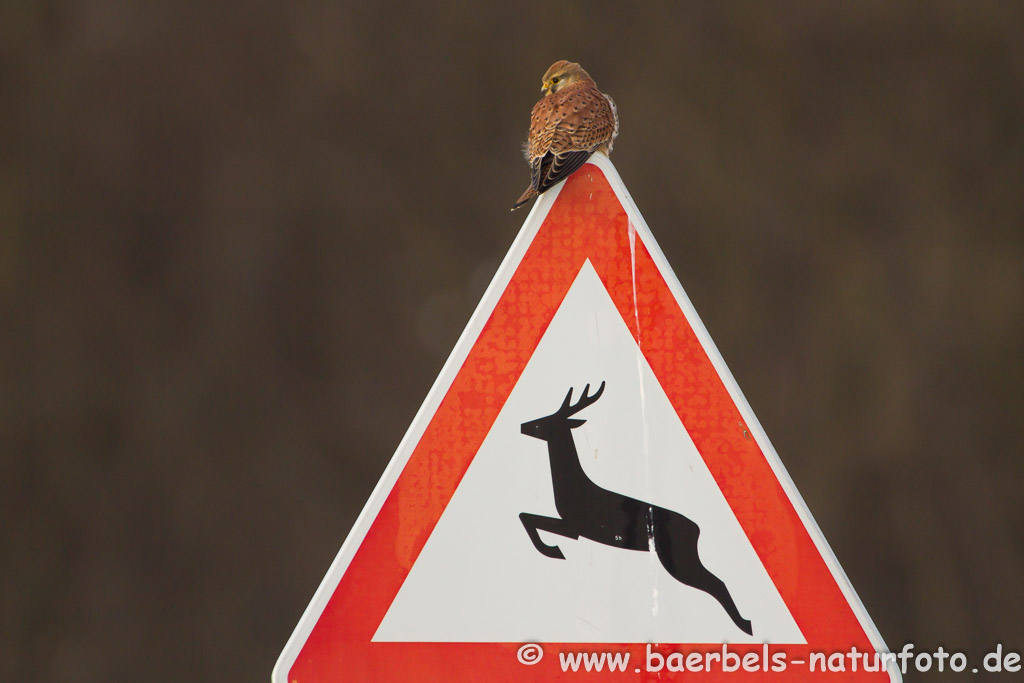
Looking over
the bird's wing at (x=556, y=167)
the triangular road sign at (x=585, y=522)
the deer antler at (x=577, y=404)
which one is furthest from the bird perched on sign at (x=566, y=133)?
the deer antler at (x=577, y=404)

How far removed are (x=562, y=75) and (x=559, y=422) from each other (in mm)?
995

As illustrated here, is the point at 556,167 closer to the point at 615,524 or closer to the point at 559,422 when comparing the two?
the point at 559,422

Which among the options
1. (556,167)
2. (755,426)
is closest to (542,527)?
(755,426)

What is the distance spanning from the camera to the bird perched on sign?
4.87ft

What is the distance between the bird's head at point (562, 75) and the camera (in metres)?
1.98

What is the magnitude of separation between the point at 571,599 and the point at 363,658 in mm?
336

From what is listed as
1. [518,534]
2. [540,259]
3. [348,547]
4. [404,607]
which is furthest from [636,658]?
[540,259]

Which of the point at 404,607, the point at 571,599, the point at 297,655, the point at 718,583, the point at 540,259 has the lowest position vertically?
the point at 297,655

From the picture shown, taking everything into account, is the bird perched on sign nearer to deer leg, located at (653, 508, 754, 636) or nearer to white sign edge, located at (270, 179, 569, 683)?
white sign edge, located at (270, 179, 569, 683)

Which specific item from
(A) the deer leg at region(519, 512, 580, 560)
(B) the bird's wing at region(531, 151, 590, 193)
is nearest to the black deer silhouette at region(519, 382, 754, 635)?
(A) the deer leg at region(519, 512, 580, 560)

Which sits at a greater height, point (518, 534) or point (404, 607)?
point (518, 534)

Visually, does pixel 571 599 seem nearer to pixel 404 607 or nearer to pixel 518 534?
pixel 518 534

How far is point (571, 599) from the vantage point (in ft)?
4.38

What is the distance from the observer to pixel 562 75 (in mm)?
2020
